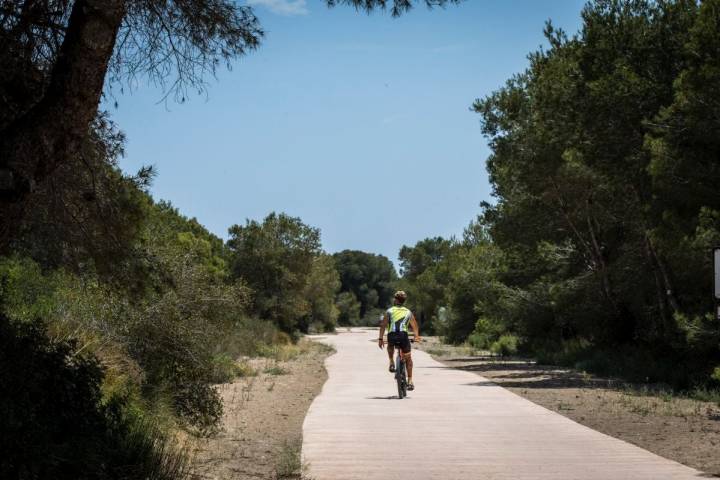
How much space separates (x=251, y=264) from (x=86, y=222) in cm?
4929

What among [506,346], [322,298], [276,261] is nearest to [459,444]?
[506,346]

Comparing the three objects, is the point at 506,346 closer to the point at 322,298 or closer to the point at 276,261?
the point at 276,261

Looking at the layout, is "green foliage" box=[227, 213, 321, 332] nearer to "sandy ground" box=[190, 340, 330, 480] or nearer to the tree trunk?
"sandy ground" box=[190, 340, 330, 480]

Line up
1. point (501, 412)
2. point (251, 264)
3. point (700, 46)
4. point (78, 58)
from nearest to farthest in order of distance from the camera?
point (78, 58), point (501, 412), point (700, 46), point (251, 264)

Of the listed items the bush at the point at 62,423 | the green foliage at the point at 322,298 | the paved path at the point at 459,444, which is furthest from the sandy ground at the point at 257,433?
the green foliage at the point at 322,298

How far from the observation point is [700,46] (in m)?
19.0

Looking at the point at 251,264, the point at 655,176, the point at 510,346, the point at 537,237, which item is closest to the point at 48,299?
the point at 655,176

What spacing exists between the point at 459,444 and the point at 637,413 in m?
5.93

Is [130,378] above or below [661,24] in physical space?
below

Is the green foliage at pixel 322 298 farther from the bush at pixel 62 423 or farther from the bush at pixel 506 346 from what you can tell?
the bush at pixel 62 423

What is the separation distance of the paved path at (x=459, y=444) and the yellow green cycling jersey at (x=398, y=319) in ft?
4.59

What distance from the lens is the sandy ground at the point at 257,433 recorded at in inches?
384

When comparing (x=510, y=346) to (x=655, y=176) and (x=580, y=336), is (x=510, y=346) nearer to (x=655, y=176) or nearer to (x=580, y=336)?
(x=580, y=336)

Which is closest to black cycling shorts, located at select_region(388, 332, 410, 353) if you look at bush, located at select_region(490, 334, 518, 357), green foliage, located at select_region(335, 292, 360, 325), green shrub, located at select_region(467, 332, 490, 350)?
bush, located at select_region(490, 334, 518, 357)
